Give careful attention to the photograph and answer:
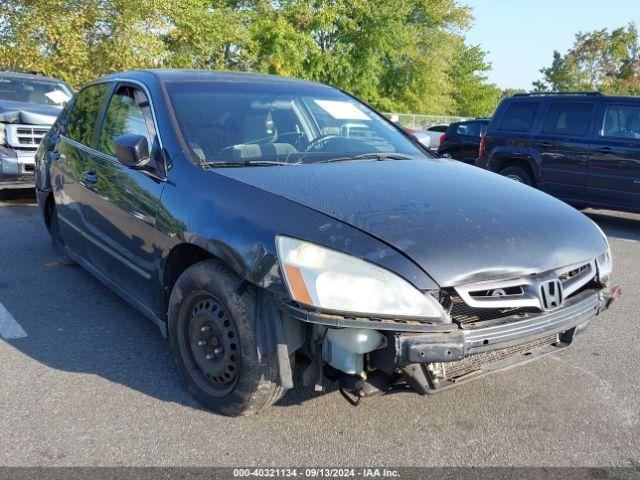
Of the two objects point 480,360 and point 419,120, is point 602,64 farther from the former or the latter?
point 480,360

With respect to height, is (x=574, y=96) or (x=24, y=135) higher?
(x=574, y=96)

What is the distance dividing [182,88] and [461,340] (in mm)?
2230

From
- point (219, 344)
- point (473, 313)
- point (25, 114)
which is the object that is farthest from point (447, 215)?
point (25, 114)

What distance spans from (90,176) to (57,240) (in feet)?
4.68

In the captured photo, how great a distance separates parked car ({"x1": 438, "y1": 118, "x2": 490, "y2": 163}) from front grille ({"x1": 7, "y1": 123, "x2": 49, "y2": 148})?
394 inches

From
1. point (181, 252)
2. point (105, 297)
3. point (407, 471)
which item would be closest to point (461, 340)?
point (407, 471)

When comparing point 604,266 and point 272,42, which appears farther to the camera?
point 272,42

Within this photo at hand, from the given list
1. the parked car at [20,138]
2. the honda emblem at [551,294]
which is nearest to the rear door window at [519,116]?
the parked car at [20,138]

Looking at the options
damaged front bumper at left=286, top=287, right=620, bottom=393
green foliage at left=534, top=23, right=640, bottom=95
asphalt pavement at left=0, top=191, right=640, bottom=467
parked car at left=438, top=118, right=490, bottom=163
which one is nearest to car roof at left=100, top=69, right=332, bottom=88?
asphalt pavement at left=0, top=191, right=640, bottom=467

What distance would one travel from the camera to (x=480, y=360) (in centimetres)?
263

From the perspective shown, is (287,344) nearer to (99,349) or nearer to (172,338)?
(172,338)

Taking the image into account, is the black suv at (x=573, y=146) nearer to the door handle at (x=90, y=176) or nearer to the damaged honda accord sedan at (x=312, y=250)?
the damaged honda accord sedan at (x=312, y=250)

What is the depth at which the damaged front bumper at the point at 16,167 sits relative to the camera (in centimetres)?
779

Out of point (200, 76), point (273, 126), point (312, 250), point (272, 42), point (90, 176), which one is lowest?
point (312, 250)
